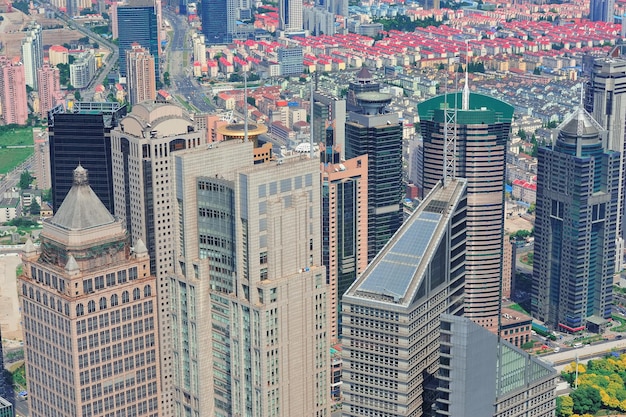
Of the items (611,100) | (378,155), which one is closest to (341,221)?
(378,155)

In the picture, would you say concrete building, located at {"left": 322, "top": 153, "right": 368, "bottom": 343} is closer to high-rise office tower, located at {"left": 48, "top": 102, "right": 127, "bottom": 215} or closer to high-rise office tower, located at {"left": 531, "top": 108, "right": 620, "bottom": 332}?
high-rise office tower, located at {"left": 48, "top": 102, "right": 127, "bottom": 215}

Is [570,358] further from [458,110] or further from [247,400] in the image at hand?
[247,400]

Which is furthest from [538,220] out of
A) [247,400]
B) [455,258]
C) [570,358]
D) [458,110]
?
[247,400]

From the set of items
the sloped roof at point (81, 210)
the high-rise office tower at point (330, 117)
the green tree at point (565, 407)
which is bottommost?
the green tree at point (565, 407)

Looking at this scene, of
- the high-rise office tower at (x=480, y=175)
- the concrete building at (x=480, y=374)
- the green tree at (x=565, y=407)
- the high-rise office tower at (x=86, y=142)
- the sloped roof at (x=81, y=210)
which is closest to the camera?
the concrete building at (x=480, y=374)

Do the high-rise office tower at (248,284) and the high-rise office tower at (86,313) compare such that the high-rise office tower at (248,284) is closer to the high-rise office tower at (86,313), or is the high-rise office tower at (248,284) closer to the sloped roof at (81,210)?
the high-rise office tower at (86,313)

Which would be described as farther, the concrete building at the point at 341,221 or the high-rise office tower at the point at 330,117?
the high-rise office tower at the point at 330,117

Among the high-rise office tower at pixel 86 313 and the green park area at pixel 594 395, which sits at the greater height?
the high-rise office tower at pixel 86 313

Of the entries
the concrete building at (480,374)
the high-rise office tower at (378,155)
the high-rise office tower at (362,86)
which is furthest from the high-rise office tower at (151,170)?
the high-rise office tower at (362,86)
